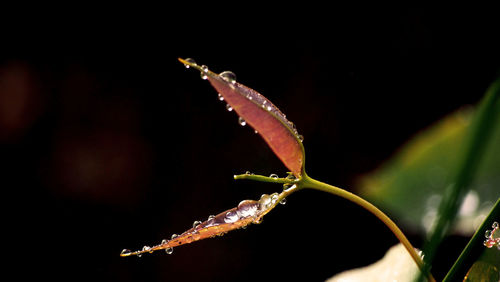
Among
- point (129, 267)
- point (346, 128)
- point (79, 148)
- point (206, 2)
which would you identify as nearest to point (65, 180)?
point (79, 148)

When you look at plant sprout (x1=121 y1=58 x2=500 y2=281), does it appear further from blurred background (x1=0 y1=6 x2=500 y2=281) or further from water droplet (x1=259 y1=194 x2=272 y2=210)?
blurred background (x1=0 y1=6 x2=500 y2=281)

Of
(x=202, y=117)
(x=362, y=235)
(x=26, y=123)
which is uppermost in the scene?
(x=26, y=123)

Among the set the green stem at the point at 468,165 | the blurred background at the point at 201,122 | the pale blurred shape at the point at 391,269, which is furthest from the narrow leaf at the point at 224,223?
the blurred background at the point at 201,122

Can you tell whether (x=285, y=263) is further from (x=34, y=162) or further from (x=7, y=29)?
(x=7, y=29)

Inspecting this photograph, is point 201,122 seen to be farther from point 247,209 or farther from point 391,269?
point 247,209

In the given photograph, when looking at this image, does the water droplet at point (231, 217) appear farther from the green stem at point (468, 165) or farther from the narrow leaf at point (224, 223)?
the green stem at point (468, 165)
